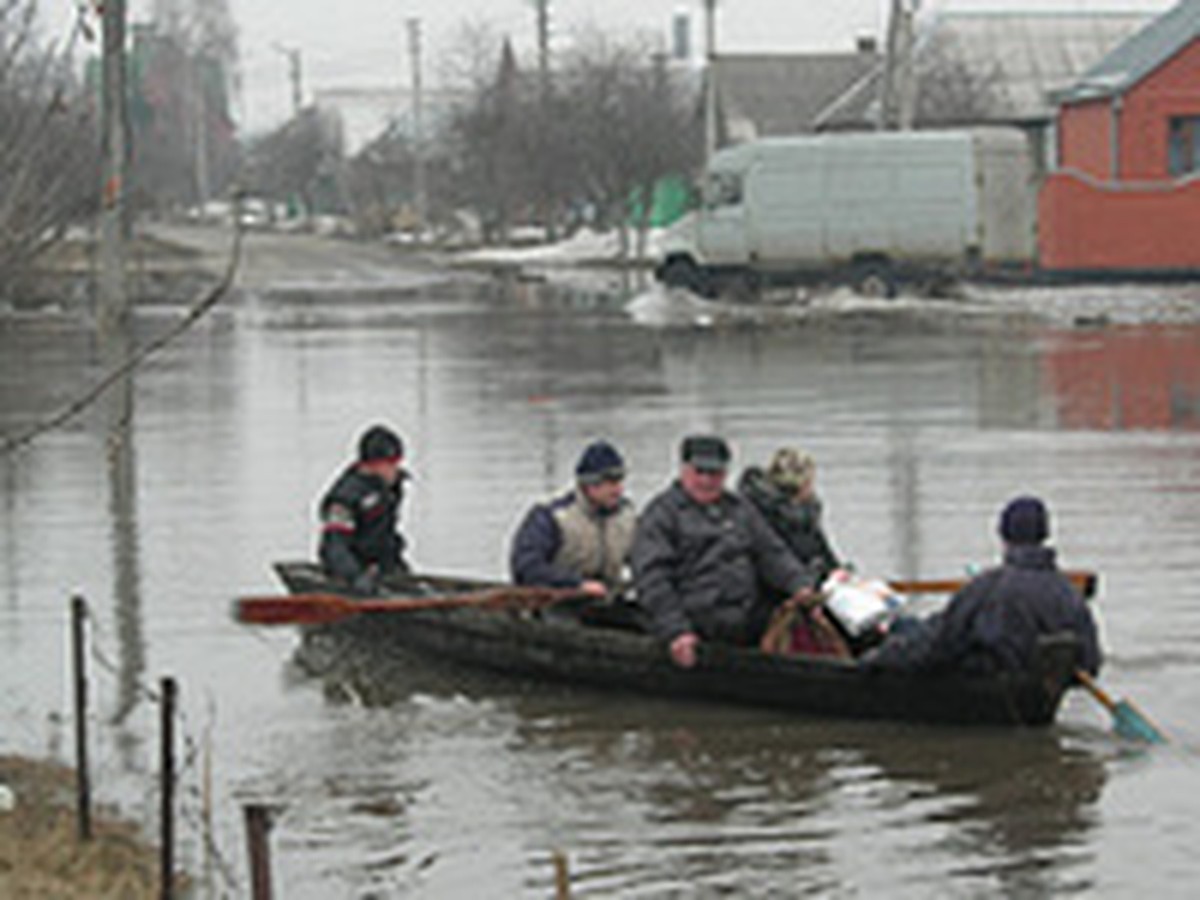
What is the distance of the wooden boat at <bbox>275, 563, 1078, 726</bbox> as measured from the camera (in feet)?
36.9

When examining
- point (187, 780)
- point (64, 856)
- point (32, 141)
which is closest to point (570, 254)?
point (187, 780)

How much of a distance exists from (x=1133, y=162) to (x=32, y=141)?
43302 millimetres

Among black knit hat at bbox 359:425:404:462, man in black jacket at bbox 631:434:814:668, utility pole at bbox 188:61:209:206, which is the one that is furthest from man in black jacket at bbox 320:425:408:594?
utility pole at bbox 188:61:209:206

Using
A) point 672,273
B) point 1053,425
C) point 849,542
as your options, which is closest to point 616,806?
point 849,542

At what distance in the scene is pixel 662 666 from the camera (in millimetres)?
12156

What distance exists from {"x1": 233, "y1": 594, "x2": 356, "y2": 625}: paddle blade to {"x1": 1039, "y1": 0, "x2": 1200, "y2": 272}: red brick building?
1298 inches

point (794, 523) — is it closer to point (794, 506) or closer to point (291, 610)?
point (794, 506)

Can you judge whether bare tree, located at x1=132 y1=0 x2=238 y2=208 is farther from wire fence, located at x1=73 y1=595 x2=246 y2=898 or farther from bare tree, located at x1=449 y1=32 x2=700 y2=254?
wire fence, located at x1=73 y1=595 x2=246 y2=898

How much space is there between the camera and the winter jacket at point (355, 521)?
13.8m

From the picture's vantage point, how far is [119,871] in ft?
29.1

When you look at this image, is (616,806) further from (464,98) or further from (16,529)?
(464,98)

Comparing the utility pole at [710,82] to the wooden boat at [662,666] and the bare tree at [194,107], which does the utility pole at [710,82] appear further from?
the wooden boat at [662,666]

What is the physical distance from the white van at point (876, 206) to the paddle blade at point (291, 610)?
103 ft

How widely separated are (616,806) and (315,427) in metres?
16.0
